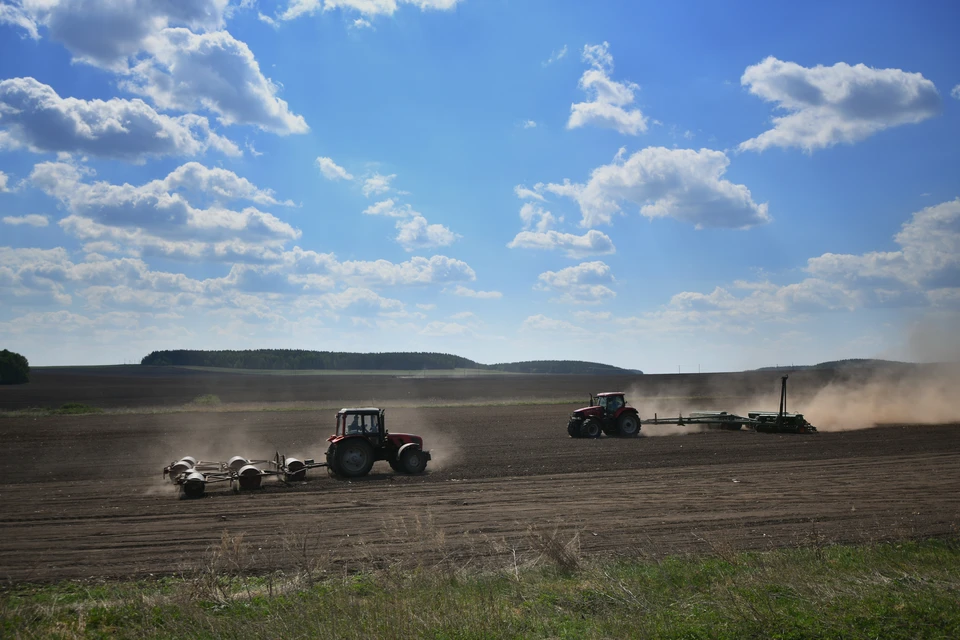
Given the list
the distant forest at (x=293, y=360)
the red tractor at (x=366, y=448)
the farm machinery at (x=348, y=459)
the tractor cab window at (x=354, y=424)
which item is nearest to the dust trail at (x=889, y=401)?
the red tractor at (x=366, y=448)

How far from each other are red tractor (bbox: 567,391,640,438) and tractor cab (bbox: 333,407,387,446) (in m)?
13.2

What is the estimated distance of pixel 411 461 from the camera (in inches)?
877

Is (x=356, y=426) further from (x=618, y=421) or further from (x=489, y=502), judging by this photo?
(x=618, y=421)

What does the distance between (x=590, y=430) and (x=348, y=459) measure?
570 inches

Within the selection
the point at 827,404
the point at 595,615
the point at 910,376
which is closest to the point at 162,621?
the point at 595,615

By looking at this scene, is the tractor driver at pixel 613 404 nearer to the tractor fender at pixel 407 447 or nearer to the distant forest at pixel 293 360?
the tractor fender at pixel 407 447

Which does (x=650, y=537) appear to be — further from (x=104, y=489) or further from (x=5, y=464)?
(x=5, y=464)

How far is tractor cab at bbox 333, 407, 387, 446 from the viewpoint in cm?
2230

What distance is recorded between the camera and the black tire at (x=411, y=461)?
72.8 feet

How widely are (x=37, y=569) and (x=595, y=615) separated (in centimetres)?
881

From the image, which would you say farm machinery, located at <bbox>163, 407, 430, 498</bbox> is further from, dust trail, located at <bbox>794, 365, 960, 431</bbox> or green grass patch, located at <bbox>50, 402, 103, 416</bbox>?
green grass patch, located at <bbox>50, 402, 103, 416</bbox>

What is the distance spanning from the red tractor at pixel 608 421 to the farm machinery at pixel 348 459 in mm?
12132

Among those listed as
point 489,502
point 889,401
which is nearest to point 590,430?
point 489,502

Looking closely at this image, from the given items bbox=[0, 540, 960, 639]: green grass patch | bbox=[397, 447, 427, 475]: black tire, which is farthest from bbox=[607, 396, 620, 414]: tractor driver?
bbox=[0, 540, 960, 639]: green grass patch
